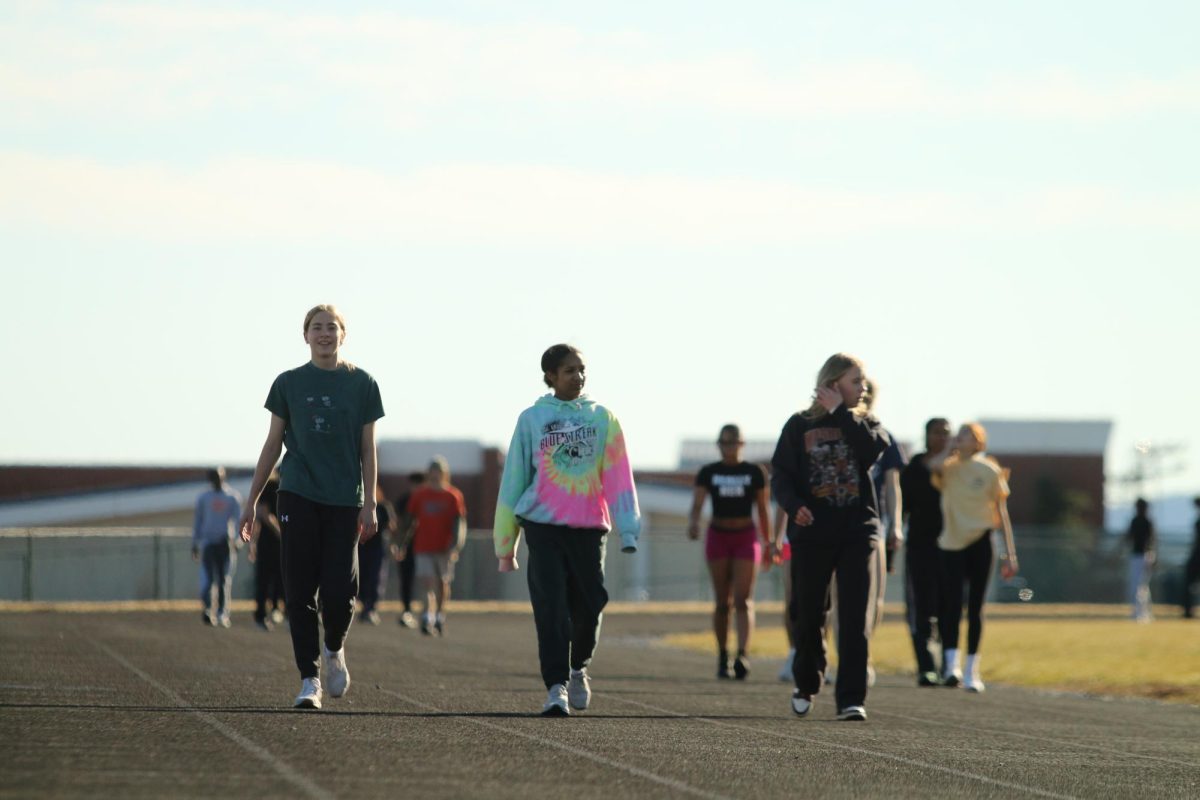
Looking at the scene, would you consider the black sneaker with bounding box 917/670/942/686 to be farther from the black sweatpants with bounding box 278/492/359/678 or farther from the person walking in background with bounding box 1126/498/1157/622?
the person walking in background with bounding box 1126/498/1157/622

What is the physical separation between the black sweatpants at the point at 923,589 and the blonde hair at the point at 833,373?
4.68 m

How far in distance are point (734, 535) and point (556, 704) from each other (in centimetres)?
569

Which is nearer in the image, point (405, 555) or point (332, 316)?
A: point (332, 316)

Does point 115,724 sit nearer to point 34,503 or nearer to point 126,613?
point 126,613

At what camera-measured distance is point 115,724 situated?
9.79 meters

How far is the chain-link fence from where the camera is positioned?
39125 millimetres

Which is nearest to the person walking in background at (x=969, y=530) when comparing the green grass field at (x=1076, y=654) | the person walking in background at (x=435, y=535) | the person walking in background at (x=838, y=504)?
the green grass field at (x=1076, y=654)

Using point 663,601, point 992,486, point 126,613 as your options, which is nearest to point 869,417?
point 992,486

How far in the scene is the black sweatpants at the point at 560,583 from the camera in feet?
37.0

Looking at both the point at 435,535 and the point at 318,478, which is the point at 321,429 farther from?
the point at 435,535

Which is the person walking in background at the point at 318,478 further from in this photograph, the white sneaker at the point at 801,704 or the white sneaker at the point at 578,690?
the white sneaker at the point at 801,704

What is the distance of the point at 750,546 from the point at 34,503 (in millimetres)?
42598

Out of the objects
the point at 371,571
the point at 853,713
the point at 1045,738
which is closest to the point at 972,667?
the point at 853,713

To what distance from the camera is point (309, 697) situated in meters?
10.9
